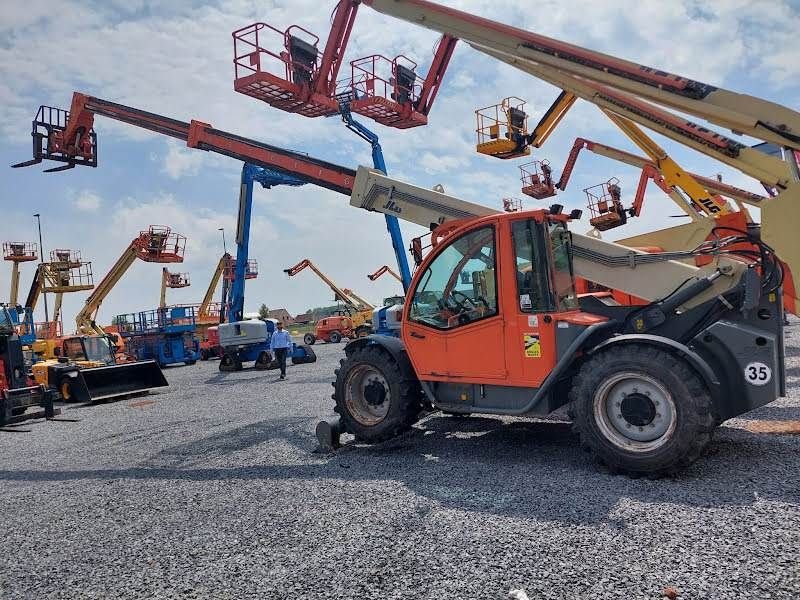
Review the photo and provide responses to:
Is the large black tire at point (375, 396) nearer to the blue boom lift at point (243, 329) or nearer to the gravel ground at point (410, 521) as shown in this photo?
the gravel ground at point (410, 521)

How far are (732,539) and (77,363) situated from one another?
17049mm

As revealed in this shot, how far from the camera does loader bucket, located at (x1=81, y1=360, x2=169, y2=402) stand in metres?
13.6

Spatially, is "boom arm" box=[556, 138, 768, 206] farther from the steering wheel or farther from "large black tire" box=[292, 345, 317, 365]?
"large black tire" box=[292, 345, 317, 365]

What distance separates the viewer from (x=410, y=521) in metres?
4.17

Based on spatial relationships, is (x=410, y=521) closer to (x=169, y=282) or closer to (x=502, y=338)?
(x=502, y=338)

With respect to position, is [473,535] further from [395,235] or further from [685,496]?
[395,235]

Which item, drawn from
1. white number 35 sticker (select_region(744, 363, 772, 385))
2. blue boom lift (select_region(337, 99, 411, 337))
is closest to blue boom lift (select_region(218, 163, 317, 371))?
blue boom lift (select_region(337, 99, 411, 337))

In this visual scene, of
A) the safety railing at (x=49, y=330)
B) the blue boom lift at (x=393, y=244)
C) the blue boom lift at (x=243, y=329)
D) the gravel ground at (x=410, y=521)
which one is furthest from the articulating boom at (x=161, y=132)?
the safety railing at (x=49, y=330)

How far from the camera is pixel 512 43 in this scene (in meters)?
6.82

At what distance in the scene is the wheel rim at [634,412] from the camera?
4801mm

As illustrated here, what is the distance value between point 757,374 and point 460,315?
2.77 meters

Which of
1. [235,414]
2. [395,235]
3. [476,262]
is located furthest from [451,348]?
[395,235]

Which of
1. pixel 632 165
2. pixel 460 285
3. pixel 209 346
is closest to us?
pixel 460 285

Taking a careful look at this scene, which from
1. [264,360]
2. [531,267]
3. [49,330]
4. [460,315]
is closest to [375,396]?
[460,315]
